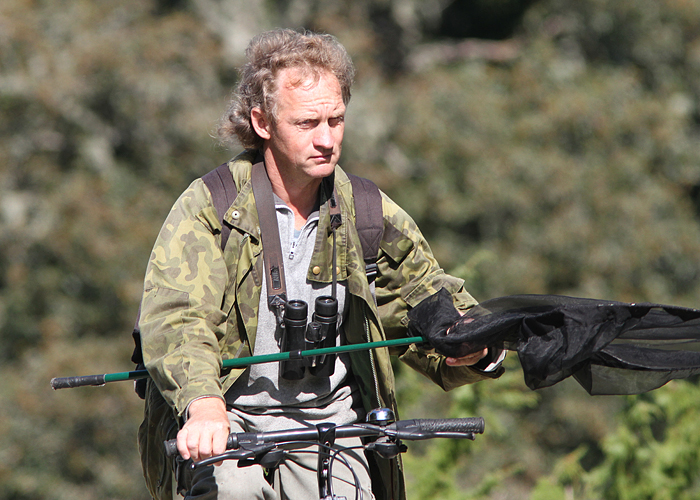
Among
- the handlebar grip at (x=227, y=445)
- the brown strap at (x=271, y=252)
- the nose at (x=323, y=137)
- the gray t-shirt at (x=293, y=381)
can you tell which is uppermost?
the nose at (x=323, y=137)

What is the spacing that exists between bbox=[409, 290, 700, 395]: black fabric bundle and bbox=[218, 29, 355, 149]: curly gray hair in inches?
35.8

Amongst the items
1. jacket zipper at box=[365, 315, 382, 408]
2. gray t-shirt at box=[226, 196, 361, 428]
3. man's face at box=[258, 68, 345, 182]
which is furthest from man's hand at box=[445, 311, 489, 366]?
man's face at box=[258, 68, 345, 182]

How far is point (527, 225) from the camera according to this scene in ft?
38.4

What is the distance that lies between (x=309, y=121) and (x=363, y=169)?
8.90 metres

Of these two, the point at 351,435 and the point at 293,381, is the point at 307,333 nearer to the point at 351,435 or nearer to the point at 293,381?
the point at 293,381

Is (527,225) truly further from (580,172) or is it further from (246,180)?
(246,180)

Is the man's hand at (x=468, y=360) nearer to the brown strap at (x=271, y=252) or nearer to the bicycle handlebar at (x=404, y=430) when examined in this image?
the bicycle handlebar at (x=404, y=430)

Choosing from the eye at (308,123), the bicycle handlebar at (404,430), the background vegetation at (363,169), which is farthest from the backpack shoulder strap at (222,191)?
the background vegetation at (363,169)

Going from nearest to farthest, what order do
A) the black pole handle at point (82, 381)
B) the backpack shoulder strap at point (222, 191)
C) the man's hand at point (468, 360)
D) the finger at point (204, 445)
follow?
the finger at point (204, 445), the black pole handle at point (82, 381), the backpack shoulder strap at point (222, 191), the man's hand at point (468, 360)

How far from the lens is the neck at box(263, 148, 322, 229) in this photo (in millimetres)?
2777

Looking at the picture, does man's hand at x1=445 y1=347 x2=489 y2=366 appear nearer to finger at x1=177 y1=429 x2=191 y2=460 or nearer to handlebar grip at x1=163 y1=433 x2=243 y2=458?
handlebar grip at x1=163 y1=433 x2=243 y2=458

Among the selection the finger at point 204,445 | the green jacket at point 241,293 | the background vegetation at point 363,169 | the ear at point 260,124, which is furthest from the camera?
the background vegetation at point 363,169

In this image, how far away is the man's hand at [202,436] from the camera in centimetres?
208

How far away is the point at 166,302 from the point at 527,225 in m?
9.81
